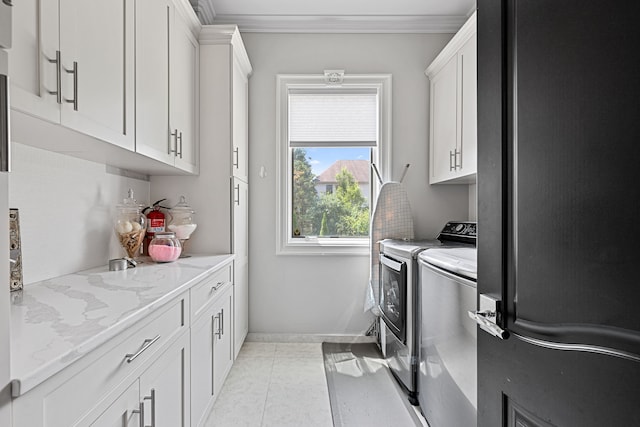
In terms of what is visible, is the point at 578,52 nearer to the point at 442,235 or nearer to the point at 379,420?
the point at 379,420

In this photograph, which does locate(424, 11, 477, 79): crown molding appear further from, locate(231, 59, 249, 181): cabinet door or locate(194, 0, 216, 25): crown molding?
locate(194, 0, 216, 25): crown molding

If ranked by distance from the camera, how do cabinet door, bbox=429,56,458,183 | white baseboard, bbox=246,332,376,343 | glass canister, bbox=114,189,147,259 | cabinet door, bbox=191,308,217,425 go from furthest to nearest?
white baseboard, bbox=246,332,376,343 → cabinet door, bbox=429,56,458,183 → glass canister, bbox=114,189,147,259 → cabinet door, bbox=191,308,217,425

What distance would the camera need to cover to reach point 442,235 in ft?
9.80

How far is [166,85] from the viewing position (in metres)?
2.02

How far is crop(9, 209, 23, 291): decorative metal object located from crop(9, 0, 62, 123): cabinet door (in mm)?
484

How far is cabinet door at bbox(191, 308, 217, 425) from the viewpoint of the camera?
1686 millimetres

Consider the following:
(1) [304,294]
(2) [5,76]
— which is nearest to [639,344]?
(2) [5,76]

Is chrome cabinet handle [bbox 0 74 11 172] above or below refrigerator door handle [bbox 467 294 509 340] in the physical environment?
above

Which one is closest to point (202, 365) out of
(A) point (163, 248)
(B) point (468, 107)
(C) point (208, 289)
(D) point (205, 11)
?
(C) point (208, 289)

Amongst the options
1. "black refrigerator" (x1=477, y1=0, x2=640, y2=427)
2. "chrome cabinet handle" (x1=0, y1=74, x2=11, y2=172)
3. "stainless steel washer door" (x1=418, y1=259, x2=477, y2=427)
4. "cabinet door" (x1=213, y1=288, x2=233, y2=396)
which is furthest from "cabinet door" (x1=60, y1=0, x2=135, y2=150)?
"stainless steel washer door" (x1=418, y1=259, x2=477, y2=427)

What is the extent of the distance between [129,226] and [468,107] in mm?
2226

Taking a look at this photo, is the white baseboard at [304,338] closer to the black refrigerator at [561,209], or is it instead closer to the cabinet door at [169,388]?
the cabinet door at [169,388]

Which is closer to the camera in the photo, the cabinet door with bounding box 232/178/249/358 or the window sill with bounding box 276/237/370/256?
the cabinet door with bounding box 232/178/249/358

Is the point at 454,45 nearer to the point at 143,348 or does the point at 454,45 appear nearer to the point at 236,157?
the point at 236,157
